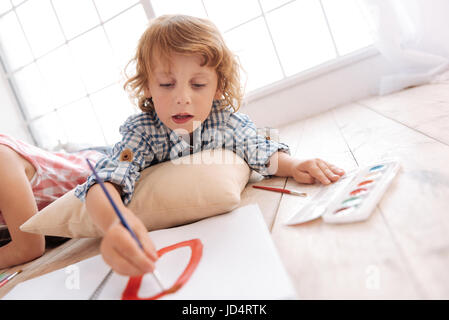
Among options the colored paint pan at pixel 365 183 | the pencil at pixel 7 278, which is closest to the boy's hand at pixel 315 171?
the colored paint pan at pixel 365 183

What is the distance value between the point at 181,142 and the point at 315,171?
15.4 inches

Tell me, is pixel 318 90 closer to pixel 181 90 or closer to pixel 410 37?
pixel 410 37

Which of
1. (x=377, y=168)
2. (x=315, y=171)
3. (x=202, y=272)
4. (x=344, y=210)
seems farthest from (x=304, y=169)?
(x=202, y=272)

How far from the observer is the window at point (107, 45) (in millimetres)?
2211

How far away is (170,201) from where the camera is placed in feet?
2.27

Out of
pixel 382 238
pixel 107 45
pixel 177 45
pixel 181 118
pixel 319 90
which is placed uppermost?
pixel 107 45

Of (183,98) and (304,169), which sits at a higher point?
(183,98)

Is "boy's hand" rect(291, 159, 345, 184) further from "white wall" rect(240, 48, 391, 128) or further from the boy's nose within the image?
"white wall" rect(240, 48, 391, 128)

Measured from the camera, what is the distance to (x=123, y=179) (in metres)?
0.73

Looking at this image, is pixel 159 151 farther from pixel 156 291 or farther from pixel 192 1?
pixel 192 1

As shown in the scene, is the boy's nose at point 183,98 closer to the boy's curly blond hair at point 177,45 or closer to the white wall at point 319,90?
the boy's curly blond hair at point 177,45

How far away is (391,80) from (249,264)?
5.78ft

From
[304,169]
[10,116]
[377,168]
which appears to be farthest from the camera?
[10,116]
